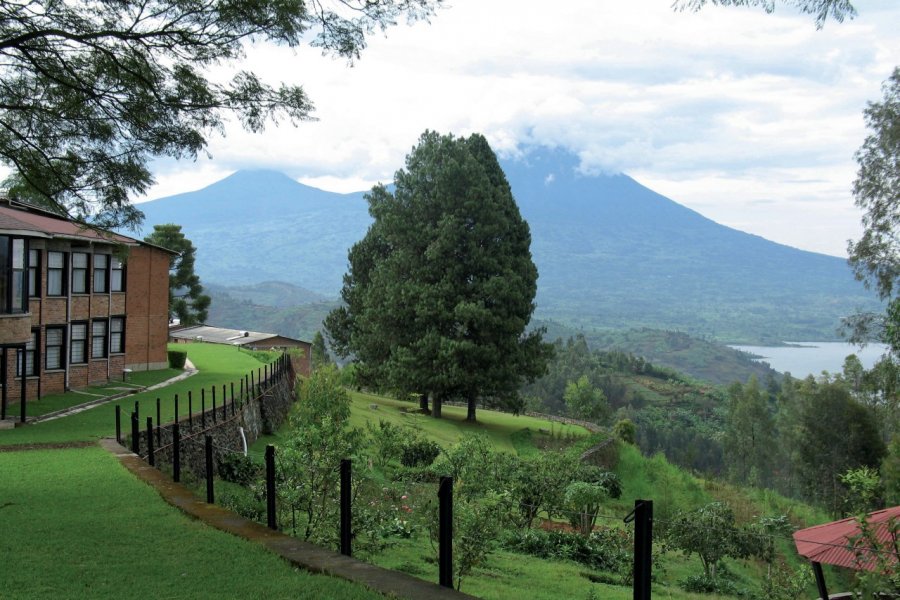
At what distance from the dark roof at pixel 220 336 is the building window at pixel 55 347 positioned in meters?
27.1

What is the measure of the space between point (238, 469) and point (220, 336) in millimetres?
44526

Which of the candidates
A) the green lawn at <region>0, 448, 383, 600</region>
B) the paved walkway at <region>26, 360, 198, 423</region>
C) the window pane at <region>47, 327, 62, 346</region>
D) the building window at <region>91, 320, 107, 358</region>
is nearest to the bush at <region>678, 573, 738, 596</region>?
the green lawn at <region>0, 448, 383, 600</region>

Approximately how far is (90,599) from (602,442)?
30004mm

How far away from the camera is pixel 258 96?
10844 mm

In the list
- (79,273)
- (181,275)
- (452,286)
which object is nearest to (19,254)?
(79,273)

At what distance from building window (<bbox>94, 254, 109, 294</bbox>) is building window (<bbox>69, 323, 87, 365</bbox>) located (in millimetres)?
1723

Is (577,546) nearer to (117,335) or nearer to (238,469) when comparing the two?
(238,469)

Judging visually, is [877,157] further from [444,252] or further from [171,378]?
[171,378]

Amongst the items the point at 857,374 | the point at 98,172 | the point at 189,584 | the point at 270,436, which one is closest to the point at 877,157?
the point at 270,436

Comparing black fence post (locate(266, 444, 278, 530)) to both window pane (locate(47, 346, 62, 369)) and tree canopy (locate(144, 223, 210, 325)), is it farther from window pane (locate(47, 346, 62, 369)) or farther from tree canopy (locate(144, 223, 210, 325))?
tree canopy (locate(144, 223, 210, 325))

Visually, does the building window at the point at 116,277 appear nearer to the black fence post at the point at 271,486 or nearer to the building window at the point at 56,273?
the building window at the point at 56,273

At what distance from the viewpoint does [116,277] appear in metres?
31.4

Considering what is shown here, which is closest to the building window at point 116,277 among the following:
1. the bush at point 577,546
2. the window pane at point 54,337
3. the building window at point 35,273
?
the window pane at point 54,337

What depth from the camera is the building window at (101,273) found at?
1167 inches
